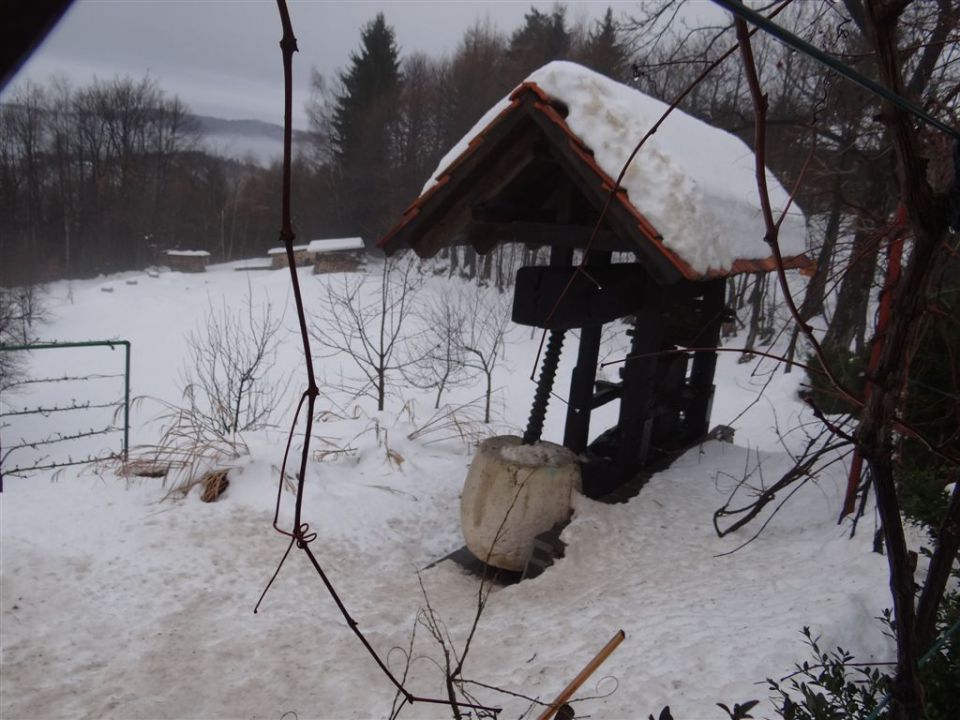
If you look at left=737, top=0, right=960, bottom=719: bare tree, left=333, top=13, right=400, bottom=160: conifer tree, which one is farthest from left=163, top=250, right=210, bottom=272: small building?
left=737, top=0, right=960, bottom=719: bare tree

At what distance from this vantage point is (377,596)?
13.2 feet

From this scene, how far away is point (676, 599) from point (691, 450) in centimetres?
242

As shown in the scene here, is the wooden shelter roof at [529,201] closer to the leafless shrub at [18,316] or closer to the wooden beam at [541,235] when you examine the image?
the wooden beam at [541,235]

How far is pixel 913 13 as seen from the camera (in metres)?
3.81

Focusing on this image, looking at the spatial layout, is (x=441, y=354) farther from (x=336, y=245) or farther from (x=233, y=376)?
(x=336, y=245)

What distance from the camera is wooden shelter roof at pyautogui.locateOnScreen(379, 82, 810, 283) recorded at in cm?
353

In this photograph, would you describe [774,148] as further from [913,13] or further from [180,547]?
[180,547]

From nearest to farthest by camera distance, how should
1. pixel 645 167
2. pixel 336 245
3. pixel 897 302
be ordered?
1. pixel 897 302
2. pixel 645 167
3. pixel 336 245

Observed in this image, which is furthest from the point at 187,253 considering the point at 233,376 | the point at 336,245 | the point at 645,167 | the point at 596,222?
the point at 596,222

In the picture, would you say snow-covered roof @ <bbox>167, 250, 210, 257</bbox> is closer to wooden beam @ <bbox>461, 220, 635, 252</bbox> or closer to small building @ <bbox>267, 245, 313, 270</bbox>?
small building @ <bbox>267, 245, 313, 270</bbox>

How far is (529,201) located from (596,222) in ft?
5.26

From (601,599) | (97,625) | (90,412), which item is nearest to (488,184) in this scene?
(601,599)

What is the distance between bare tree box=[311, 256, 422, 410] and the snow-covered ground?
4901mm

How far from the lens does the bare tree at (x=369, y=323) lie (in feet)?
35.7
